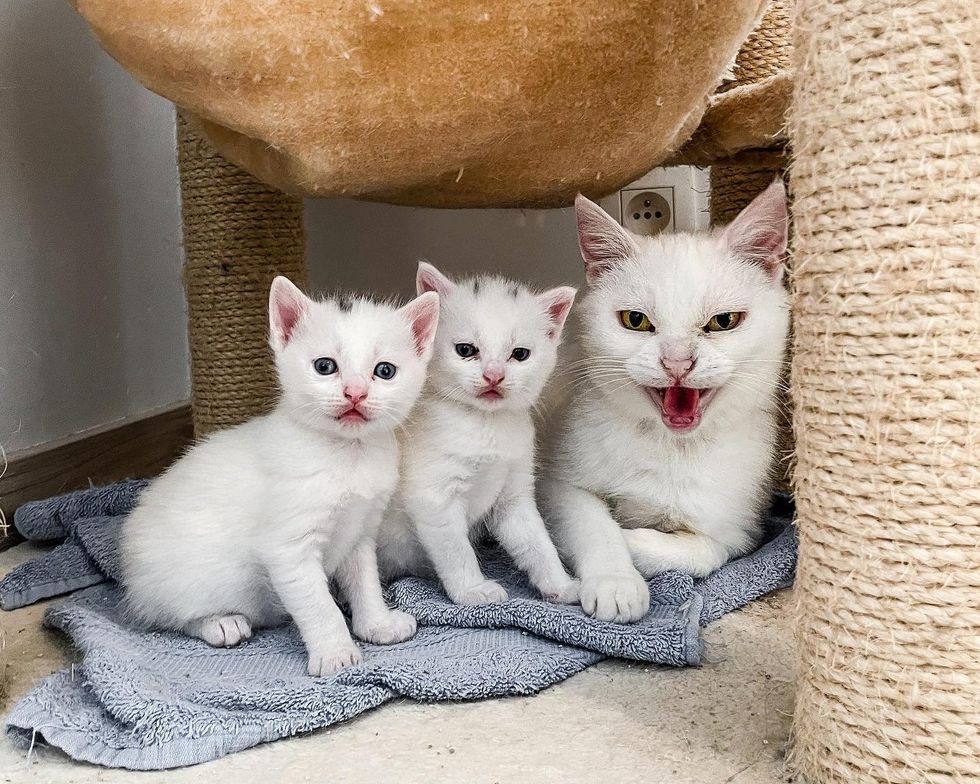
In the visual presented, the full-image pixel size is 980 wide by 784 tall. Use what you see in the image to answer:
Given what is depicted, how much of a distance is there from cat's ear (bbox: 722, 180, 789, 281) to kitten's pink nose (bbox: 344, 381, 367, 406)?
59 cm

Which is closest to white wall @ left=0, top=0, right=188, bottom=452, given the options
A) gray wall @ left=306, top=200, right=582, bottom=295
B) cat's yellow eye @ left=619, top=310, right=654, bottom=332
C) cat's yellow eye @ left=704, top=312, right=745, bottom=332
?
gray wall @ left=306, top=200, right=582, bottom=295

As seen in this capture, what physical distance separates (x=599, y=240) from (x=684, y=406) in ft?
0.96

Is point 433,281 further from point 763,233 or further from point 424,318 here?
point 763,233

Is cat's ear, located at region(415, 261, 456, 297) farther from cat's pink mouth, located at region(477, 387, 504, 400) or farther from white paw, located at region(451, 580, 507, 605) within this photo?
white paw, located at region(451, 580, 507, 605)

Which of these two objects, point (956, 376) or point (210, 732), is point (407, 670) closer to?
point (210, 732)

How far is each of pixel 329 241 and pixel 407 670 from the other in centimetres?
165

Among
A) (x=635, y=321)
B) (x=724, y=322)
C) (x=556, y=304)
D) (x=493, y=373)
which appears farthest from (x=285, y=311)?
(x=724, y=322)

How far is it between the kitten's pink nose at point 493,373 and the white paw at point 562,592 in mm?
314

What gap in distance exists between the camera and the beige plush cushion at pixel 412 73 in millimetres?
998

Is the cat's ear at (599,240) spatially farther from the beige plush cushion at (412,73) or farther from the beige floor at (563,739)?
the beige floor at (563,739)

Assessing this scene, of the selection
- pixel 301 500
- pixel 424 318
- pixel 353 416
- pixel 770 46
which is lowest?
pixel 301 500

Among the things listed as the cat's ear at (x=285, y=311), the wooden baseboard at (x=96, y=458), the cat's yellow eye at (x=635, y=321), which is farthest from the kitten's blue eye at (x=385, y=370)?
the wooden baseboard at (x=96, y=458)

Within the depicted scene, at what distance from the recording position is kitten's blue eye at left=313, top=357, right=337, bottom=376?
1079 mm

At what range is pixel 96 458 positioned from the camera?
188cm
